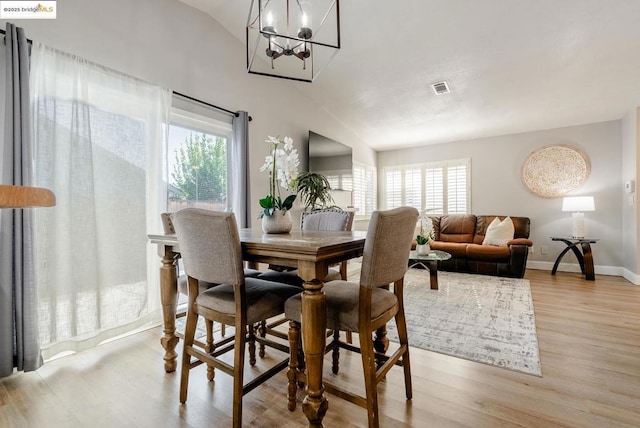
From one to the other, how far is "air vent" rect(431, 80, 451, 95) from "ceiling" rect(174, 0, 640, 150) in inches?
2.8

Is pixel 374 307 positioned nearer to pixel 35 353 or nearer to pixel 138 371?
pixel 138 371

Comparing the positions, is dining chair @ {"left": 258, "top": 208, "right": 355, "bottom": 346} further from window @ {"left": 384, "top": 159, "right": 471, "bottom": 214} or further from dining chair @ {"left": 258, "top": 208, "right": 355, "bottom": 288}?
window @ {"left": 384, "top": 159, "right": 471, "bottom": 214}

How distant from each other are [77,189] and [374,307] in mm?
2225

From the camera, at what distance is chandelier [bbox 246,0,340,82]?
1.77 m

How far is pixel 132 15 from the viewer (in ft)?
8.28

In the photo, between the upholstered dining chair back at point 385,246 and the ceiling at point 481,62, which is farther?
the ceiling at point 481,62

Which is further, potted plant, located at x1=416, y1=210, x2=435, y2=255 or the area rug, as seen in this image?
potted plant, located at x1=416, y1=210, x2=435, y2=255

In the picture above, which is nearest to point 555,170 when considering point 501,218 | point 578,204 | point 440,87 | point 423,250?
point 578,204

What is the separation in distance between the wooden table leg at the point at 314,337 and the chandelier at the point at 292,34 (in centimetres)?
129

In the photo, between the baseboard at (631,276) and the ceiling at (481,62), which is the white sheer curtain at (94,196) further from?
the baseboard at (631,276)

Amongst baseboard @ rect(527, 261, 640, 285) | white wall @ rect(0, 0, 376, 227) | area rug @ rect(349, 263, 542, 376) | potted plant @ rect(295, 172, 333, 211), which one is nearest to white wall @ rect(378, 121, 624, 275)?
baseboard @ rect(527, 261, 640, 285)

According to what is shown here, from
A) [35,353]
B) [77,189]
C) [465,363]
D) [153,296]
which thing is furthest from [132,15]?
[465,363]

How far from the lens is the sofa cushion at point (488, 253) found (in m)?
4.34

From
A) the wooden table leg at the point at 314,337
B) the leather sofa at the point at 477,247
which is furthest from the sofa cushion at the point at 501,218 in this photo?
the wooden table leg at the point at 314,337
